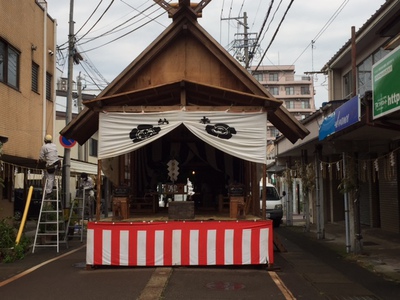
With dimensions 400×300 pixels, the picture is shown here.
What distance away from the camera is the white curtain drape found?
10109 mm

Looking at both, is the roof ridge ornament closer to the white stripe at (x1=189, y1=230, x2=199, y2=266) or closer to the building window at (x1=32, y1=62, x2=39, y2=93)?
the white stripe at (x1=189, y1=230, x2=199, y2=266)

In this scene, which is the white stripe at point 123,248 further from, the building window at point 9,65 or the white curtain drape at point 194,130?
the building window at point 9,65

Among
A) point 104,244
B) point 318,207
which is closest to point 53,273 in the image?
point 104,244

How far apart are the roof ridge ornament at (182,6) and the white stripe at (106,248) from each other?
5.32 meters

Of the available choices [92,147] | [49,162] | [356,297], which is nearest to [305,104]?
[92,147]

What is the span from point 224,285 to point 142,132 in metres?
3.84

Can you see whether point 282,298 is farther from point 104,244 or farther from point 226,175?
point 226,175

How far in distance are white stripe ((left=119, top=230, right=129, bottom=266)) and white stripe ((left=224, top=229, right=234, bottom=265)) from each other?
2.12 metres

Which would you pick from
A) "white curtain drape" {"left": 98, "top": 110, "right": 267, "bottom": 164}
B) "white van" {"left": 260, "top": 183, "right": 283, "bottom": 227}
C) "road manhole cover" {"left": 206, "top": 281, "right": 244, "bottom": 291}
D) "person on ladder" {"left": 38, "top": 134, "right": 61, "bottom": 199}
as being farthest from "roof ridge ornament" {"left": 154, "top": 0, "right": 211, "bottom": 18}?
"white van" {"left": 260, "top": 183, "right": 283, "bottom": 227}

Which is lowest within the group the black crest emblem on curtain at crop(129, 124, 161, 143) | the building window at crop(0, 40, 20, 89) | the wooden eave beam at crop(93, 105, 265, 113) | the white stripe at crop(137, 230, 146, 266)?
the white stripe at crop(137, 230, 146, 266)

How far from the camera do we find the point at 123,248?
9.81 m

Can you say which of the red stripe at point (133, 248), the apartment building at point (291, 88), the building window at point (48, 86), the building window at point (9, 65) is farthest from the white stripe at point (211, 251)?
the apartment building at point (291, 88)

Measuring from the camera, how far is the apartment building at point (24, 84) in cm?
1474

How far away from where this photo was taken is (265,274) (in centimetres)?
936
